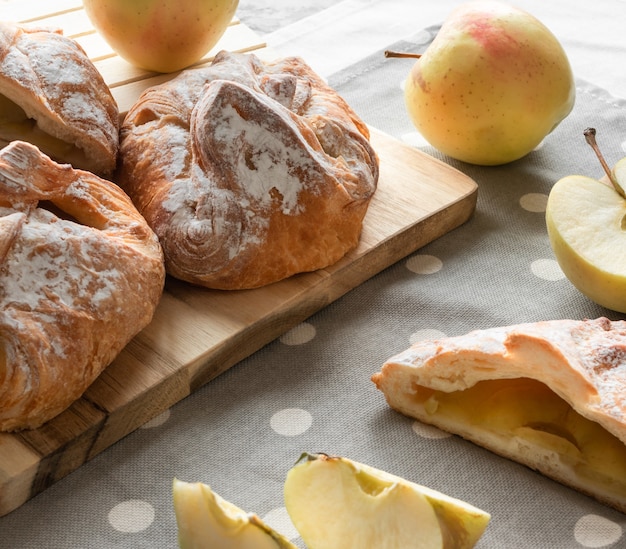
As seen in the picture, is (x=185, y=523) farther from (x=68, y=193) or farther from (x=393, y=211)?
(x=393, y=211)

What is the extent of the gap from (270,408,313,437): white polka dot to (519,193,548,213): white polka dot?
721 mm

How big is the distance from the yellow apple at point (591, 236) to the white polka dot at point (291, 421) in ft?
1.63

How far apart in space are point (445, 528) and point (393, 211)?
0.75m

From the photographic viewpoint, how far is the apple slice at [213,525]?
997mm

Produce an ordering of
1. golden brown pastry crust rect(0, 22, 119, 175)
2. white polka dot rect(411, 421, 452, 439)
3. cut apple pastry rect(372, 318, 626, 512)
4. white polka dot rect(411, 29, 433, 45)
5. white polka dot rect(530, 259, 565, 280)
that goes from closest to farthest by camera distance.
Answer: cut apple pastry rect(372, 318, 626, 512) → white polka dot rect(411, 421, 452, 439) → golden brown pastry crust rect(0, 22, 119, 175) → white polka dot rect(530, 259, 565, 280) → white polka dot rect(411, 29, 433, 45)

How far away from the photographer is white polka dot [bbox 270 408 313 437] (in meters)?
1.31

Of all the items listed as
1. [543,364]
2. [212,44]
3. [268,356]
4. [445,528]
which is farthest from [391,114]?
[445,528]

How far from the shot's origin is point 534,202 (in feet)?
6.01

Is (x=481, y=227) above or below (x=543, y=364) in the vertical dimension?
below

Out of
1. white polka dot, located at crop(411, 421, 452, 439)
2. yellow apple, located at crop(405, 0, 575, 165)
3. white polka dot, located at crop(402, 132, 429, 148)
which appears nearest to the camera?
white polka dot, located at crop(411, 421, 452, 439)

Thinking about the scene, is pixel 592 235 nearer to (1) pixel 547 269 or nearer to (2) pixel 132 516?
(1) pixel 547 269

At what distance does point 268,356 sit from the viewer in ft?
4.77

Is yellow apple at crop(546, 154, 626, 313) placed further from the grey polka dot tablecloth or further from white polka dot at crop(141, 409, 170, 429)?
white polka dot at crop(141, 409, 170, 429)

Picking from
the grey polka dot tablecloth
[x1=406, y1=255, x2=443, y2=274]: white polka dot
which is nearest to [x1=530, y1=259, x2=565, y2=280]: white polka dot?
the grey polka dot tablecloth
